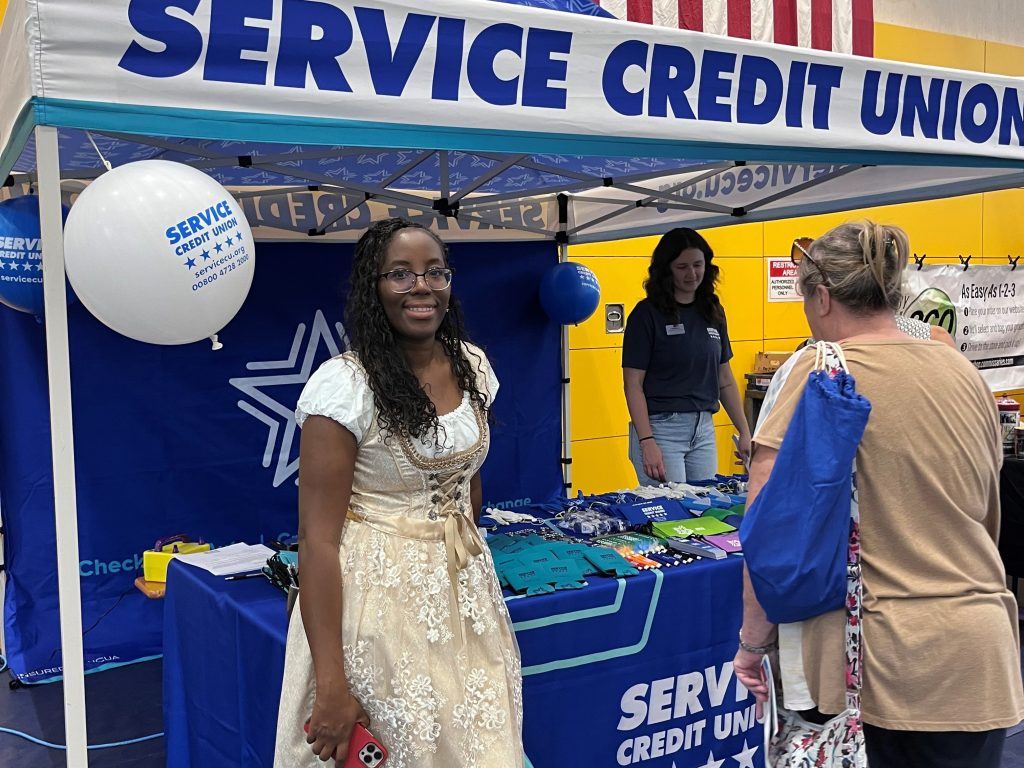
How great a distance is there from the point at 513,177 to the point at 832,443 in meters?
3.08

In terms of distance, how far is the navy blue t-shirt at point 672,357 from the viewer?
3721 mm

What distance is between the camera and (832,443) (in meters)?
1.34

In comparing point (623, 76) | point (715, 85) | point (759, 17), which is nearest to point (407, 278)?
point (623, 76)

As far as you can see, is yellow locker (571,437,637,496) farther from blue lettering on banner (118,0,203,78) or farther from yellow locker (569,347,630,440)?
blue lettering on banner (118,0,203,78)

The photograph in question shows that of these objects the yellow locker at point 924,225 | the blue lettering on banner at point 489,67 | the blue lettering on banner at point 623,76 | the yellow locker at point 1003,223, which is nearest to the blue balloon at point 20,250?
the blue lettering on banner at point 489,67

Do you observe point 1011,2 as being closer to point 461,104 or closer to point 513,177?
point 513,177

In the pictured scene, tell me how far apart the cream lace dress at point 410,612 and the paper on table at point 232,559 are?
0.83 m

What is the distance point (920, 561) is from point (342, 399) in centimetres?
96

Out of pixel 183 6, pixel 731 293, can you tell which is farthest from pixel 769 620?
pixel 731 293

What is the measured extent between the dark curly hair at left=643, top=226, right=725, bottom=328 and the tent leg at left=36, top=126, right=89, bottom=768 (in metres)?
2.42

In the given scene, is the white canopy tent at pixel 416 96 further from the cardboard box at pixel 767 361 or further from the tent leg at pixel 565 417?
the cardboard box at pixel 767 361

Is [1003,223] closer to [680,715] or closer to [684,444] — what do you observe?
[684,444]

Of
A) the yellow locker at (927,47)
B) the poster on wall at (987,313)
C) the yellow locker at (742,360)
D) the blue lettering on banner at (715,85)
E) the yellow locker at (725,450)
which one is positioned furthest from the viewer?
the yellow locker at (927,47)

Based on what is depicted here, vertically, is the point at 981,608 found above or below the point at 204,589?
above
